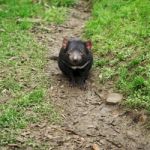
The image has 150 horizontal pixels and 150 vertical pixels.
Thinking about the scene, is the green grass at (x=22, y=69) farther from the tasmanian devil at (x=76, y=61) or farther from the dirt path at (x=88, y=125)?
the tasmanian devil at (x=76, y=61)

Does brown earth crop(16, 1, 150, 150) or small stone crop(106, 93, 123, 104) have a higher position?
small stone crop(106, 93, 123, 104)

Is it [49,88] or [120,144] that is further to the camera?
[49,88]

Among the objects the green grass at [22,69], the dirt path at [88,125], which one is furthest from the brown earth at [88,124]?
the green grass at [22,69]

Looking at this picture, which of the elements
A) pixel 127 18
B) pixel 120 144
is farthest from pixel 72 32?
pixel 120 144

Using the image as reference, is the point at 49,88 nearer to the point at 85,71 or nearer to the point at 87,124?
the point at 85,71

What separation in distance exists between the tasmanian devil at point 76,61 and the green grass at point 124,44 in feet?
1.11

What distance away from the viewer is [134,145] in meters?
5.23

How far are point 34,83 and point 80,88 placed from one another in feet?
2.15

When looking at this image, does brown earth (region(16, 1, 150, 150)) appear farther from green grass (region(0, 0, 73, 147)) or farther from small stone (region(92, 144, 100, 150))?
green grass (region(0, 0, 73, 147))

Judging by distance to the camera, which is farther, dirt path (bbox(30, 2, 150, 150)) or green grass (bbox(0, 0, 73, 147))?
green grass (bbox(0, 0, 73, 147))

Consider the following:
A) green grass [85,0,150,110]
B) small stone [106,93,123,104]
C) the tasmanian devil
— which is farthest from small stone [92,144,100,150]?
the tasmanian devil

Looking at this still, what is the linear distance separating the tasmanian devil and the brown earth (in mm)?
165

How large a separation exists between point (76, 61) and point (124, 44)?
1556 mm

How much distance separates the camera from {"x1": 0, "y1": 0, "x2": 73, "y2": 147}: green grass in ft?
18.4
